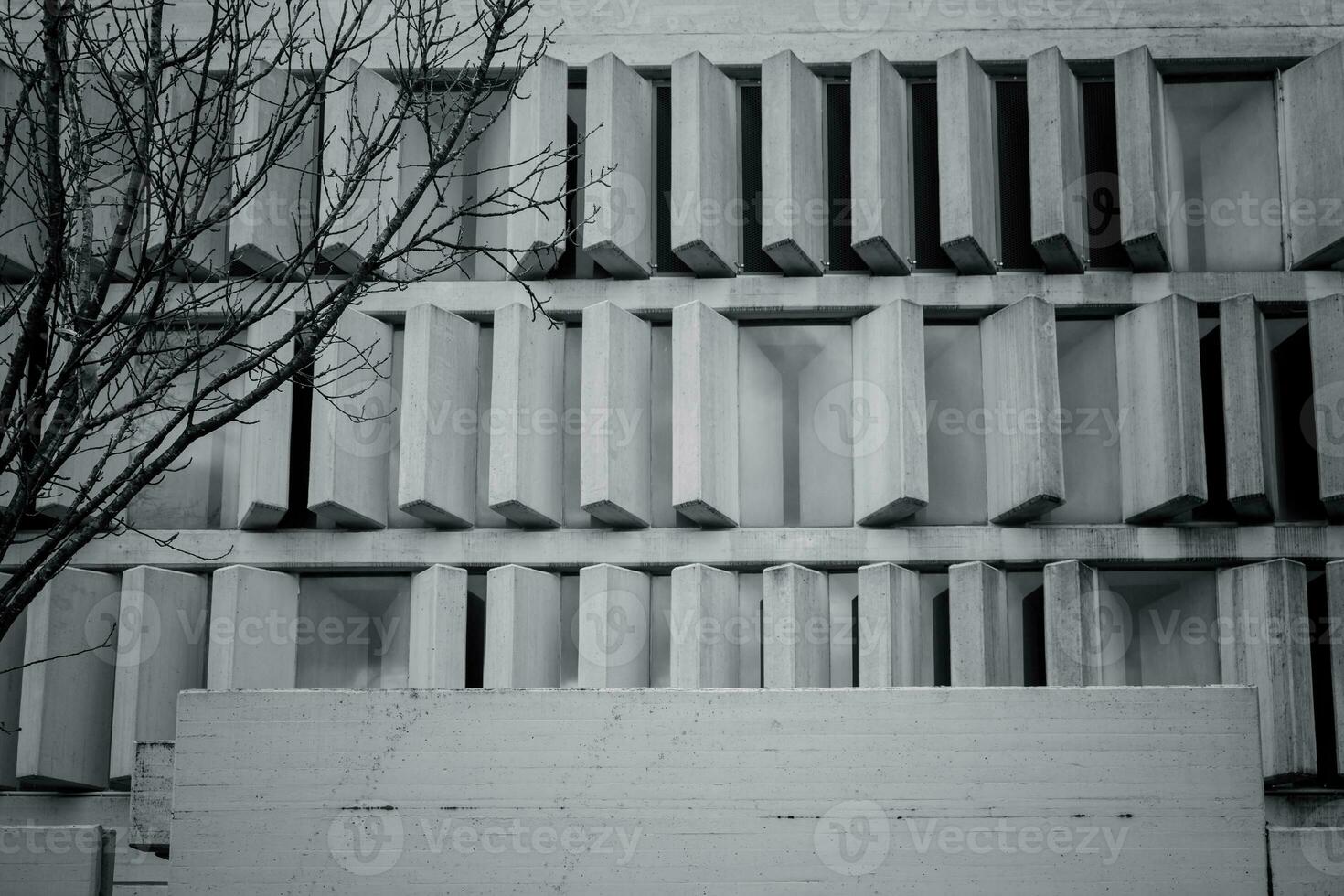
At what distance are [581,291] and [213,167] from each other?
8161 mm

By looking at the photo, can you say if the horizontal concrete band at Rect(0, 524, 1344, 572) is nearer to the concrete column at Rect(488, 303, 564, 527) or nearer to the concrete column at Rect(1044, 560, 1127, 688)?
the concrete column at Rect(1044, 560, 1127, 688)

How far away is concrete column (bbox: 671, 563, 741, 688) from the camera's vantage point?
17188 millimetres

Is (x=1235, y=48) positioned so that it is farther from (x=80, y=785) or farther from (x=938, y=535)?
(x=80, y=785)

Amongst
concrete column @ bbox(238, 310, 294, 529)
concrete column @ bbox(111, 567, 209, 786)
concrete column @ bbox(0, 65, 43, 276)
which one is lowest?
concrete column @ bbox(111, 567, 209, 786)

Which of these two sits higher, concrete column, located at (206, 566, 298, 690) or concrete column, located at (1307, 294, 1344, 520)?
concrete column, located at (1307, 294, 1344, 520)

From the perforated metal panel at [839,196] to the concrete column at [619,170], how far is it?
2.21 meters

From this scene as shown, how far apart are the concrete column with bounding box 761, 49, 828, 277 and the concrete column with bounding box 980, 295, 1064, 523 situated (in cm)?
240

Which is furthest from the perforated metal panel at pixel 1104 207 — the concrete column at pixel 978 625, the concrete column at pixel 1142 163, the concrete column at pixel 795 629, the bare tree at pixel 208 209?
the bare tree at pixel 208 209

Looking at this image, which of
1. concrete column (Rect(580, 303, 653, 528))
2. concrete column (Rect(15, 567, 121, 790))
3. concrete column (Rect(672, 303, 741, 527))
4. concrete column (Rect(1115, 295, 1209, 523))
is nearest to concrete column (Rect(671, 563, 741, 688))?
concrete column (Rect(672, 303, 741, 527))

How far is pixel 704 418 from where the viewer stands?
57.6 feet

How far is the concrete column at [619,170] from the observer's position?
58.5 feet

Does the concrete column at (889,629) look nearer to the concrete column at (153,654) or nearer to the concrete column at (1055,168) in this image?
the concrete column at (1055,168)

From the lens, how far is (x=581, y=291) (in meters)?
18.3

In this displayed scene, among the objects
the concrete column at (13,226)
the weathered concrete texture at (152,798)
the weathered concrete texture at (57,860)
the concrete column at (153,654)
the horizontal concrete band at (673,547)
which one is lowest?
the weathered concrete texture at (57,860)
